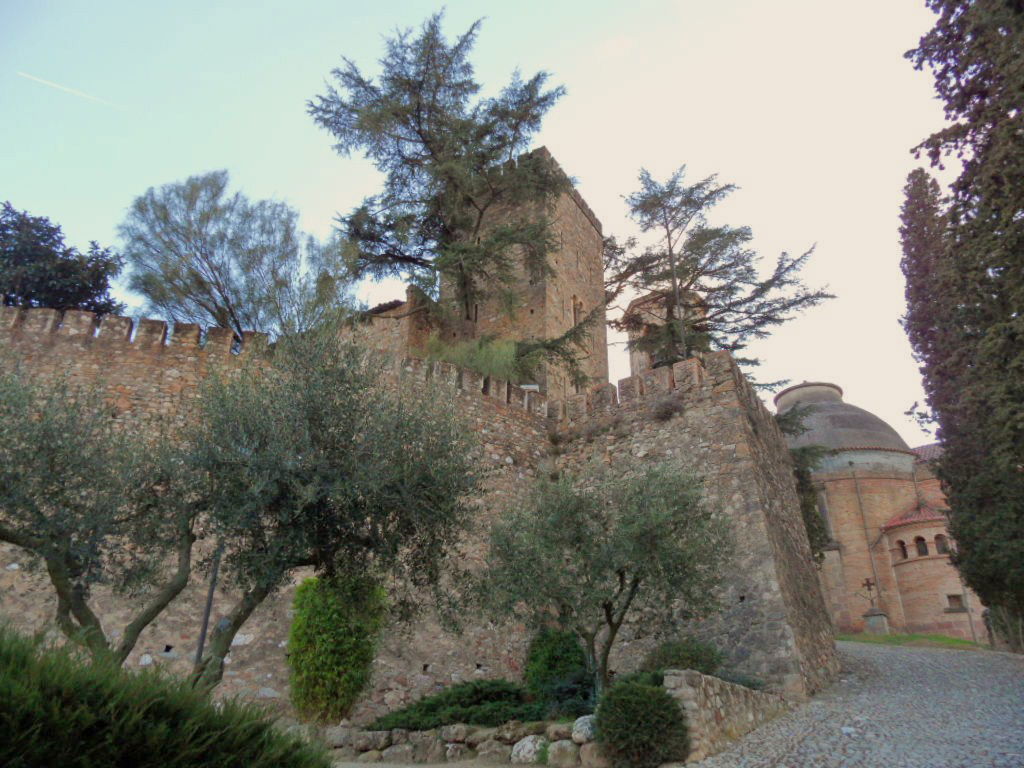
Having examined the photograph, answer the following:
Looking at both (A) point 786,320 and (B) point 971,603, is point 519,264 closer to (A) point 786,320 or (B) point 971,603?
(A) point 786,320

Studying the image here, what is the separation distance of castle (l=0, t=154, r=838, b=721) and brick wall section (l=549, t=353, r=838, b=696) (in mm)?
27

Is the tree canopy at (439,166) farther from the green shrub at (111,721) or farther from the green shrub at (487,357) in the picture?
the green shrub at (111,721)

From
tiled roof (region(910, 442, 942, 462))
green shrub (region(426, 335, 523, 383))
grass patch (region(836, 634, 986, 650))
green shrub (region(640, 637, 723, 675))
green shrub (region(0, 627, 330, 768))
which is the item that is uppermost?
tiled roof (region(910, 442, 942, 462))

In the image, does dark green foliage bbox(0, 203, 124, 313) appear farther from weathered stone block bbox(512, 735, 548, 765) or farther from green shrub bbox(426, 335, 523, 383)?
weathered stone block bbox(512, 735, 548, 765)

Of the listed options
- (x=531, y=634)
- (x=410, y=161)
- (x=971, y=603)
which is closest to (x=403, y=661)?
(x=531, y=634)

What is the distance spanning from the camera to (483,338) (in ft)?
63.5

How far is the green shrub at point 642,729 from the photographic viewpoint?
7.54 meters

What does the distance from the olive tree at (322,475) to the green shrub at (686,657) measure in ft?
12.6

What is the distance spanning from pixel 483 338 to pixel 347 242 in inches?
168

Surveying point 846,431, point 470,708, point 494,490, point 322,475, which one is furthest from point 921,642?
point 322,475

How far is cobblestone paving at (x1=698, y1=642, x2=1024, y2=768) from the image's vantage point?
24.5ft

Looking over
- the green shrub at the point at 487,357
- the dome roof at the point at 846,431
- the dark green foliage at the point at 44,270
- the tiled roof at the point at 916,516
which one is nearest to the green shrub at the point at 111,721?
the green shrub at the point at 487,357

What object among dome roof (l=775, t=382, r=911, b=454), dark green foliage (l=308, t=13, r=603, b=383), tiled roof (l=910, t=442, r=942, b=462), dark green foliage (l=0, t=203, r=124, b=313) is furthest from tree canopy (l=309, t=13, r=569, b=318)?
tiled roof (l=910, t=442, r=942, b=462)

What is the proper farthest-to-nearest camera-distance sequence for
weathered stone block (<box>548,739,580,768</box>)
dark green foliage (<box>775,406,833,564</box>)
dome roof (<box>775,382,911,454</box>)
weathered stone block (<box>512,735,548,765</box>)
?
1. dome roof (<box>775,382,911,454</box>)
2. dark green foliage (<box>775,406,833,564</box>)
3. weathered stone block (<box>512,735,548,765</box>)
4. weathered stone block (<box>548,739,580,768</box>)
